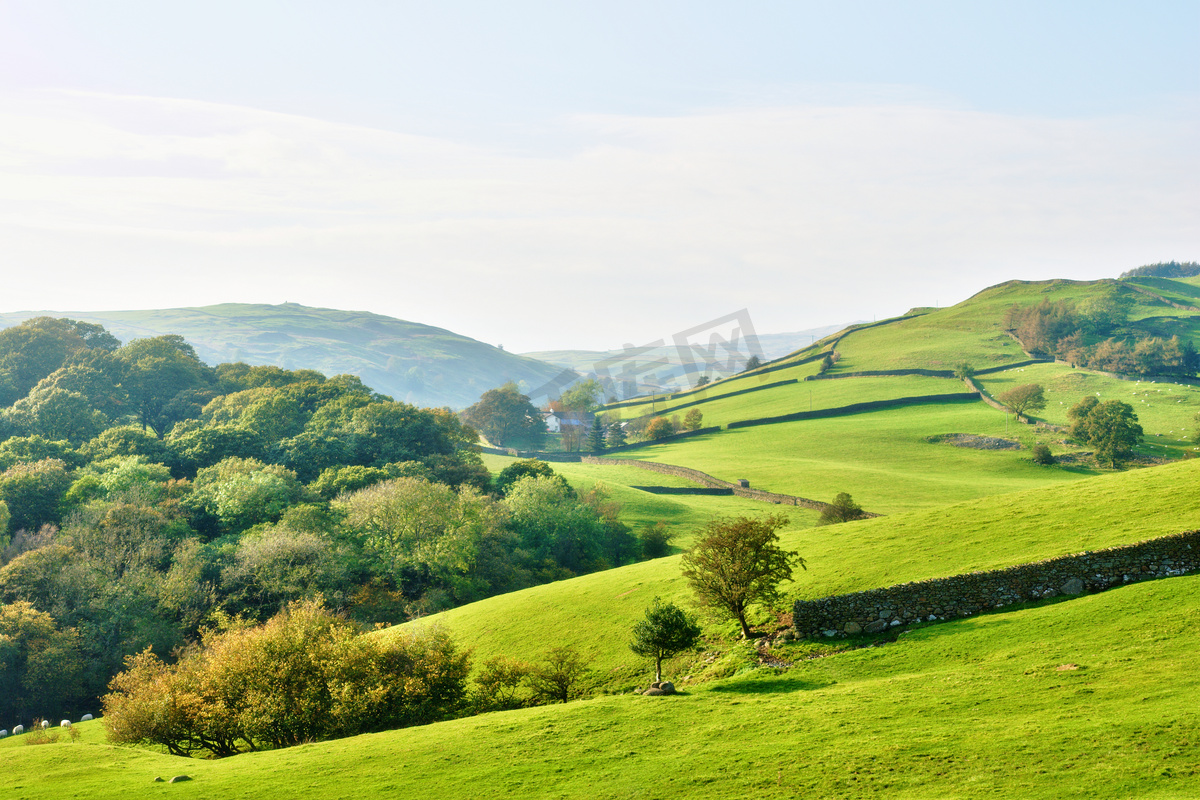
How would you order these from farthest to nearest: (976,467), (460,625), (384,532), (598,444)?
(598,444), (976,467), (384,532), (460,625)

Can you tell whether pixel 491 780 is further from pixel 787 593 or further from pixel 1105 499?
pixel 1105 499

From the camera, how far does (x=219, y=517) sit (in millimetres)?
55594

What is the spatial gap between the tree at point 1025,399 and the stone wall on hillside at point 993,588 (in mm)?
85736

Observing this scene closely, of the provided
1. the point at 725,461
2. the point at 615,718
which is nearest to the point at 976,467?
the point at 725,461

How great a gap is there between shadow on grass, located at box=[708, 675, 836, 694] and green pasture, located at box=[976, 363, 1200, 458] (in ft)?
265

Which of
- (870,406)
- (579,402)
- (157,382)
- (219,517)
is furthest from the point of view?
(579,402)

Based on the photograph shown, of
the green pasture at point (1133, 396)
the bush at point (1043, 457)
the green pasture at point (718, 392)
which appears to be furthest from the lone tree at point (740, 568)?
the green pasture at point (718, 392)

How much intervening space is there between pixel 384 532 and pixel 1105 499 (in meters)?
46.5

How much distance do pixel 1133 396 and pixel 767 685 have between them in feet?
358

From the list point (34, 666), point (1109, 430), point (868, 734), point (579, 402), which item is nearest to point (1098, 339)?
point (1109, 430)

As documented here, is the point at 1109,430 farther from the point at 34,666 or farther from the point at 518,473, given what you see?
the point at 34,666

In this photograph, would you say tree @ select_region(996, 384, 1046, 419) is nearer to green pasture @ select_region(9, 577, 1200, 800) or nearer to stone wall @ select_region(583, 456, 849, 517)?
stone wall @ select_region(583, 456, 849, 517)

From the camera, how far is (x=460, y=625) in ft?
122

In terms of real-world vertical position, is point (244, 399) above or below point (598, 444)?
above
